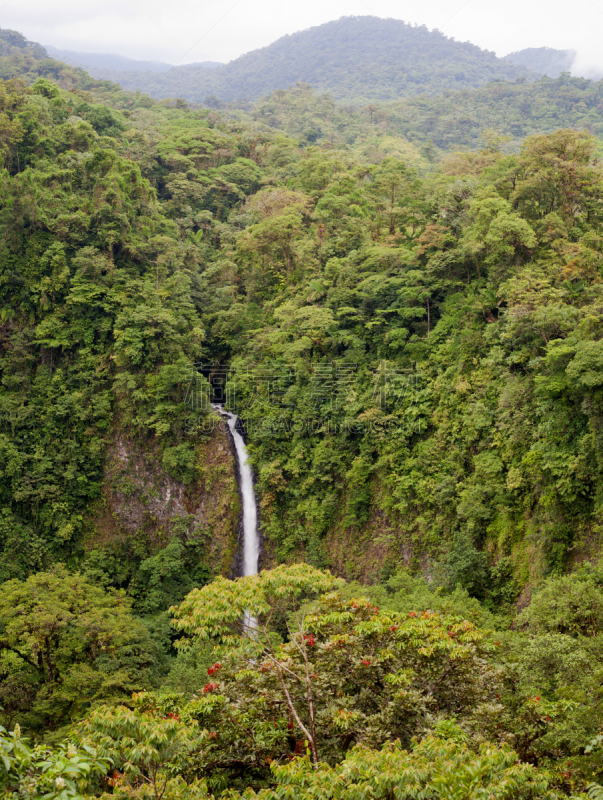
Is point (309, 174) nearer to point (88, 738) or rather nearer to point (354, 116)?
point (88, 738)

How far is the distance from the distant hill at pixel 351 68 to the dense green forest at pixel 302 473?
6109 centimetres

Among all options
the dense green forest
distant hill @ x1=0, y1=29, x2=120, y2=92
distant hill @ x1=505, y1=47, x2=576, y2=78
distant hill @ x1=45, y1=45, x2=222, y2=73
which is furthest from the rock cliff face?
distant hill @ x1=45, y1=45, x2=222, y2=73

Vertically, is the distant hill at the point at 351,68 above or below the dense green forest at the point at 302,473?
above

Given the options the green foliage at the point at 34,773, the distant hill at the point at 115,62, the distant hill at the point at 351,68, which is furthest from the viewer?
the distant hill at the point at 115,62

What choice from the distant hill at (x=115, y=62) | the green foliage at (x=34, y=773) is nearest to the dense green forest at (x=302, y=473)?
the green foliage at (x=34, y=773)

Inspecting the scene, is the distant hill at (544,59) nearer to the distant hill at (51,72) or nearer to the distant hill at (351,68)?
the distant hill at (351,68)

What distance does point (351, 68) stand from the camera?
9094 centimetres

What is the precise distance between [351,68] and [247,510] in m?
93.4

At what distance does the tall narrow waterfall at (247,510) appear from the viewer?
1789 centimetres

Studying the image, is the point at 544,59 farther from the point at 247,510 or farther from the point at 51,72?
the point at 247,510

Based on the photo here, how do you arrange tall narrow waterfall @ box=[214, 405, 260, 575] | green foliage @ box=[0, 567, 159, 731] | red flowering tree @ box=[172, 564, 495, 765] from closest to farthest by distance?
red flowering tree @ box=[172, 564, 495, 765]
green foliage @ box=[0, 567, 159, 731]
tall narrow waterfall @ box=[214, 405, 260, 575]

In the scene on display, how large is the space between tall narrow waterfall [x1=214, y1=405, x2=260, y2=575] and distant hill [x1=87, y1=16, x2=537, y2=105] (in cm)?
6638

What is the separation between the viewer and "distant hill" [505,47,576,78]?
9139cm

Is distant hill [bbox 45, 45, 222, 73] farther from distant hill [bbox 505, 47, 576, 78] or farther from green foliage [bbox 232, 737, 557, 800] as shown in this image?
green foliage [bbox 232, 737, 557, 800]
